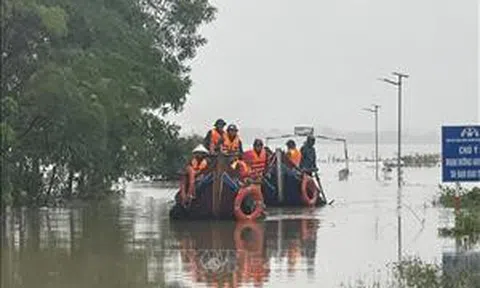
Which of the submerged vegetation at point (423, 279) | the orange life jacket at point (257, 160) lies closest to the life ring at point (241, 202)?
the orange life jacket at point (257, 160)

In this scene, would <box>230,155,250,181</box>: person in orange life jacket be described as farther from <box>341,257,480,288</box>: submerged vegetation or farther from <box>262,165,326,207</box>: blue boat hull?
<box>341,257,480,288</box>: submerged vegetation

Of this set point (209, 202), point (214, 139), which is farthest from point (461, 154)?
point (214, 139)

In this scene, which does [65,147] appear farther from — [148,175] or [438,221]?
[148,175]

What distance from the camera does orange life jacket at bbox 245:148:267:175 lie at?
26.3 meters

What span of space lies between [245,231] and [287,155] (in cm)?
817

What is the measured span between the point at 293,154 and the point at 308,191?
1.23 meters

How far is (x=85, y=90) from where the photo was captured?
949 inches

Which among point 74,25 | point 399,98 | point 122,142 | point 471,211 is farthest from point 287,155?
point 399,98

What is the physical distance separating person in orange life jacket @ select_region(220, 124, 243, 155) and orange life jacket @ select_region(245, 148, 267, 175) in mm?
2065

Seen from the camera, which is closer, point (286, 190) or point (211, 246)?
point (211, 246)

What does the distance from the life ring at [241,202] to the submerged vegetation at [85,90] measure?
3750 millimetres

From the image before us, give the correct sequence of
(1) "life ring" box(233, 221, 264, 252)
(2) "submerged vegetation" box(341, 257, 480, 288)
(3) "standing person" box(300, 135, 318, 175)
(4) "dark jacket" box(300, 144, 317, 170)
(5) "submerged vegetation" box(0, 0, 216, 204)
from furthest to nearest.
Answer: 1. (4) "dark jacket" box(300, 144, 317, 170)
2. (3) "standing person" box(300, 135, 318, 175)
3. (5) "submerged vegetation" box(0, 0, 216, 204)
4. (1) "life ring" box(233, 221, 264, 252)
5. (2) "submerged vegetation" box(341, 257, 480, 288)

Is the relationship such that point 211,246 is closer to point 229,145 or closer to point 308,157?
point 229,145

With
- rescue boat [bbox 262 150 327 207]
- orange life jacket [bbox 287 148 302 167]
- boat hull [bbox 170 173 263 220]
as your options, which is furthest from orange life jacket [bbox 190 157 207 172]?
orange life jacket [bbox 287 148 302 167]
